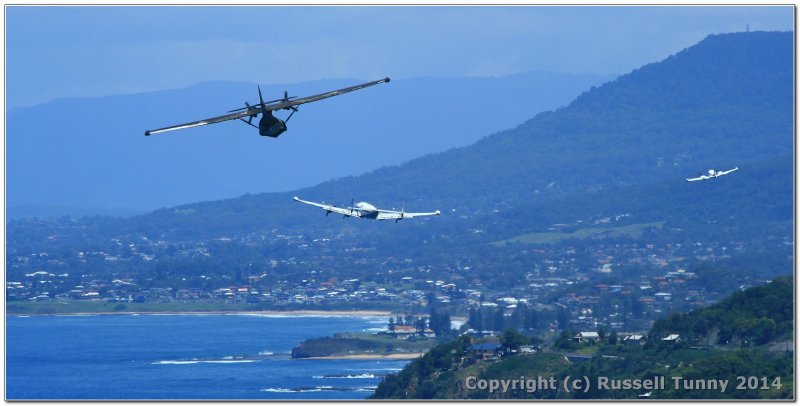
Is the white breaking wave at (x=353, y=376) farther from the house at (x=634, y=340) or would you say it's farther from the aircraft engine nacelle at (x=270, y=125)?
the aircraft engine nacelle at (x=270, y=125)

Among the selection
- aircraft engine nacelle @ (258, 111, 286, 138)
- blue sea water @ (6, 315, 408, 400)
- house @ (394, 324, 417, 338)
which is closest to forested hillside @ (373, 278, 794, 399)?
blue sea water @ (6, 315, 408, 400)

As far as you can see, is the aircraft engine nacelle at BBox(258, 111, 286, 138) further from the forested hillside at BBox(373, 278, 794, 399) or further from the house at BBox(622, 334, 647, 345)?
the house at BBox(622, 334, 647, 345)

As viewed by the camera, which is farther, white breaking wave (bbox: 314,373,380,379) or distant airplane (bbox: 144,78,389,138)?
white breaking wave (bbox: 314,373,380,379)

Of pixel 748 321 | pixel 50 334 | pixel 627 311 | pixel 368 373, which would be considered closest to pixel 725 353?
pixel 748 321

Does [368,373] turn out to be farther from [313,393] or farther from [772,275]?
[772,275]

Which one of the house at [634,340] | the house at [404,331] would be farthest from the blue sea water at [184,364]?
the house at [634,340]

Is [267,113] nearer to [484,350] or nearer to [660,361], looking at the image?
[660,361]
